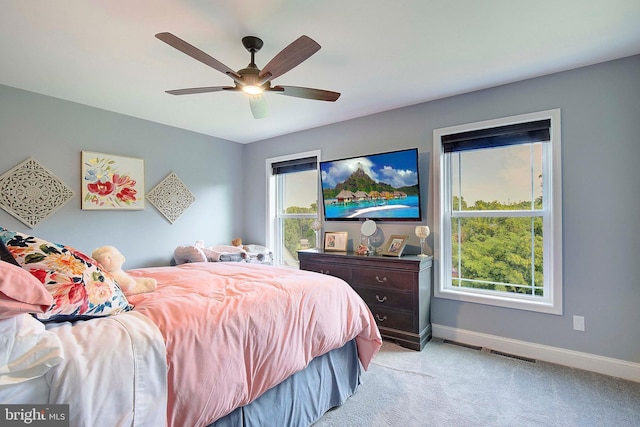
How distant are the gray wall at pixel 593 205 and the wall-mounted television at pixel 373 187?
82 centimetres

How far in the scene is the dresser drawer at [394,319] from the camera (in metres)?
2.95

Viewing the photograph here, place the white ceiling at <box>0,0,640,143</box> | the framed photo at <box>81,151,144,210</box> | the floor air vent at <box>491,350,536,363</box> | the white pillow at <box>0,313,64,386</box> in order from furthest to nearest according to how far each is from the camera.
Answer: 1. the framed photo at <box>81,151,144,210</box>
2. the floor air vent at <box>491,350,536,363</box>
3. the white ceiling at <box>0,0,640,143</box>
4. the white pillow at <box>0,313,64,386</box>

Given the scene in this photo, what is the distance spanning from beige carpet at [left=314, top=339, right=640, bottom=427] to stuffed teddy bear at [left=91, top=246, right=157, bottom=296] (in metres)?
1.31

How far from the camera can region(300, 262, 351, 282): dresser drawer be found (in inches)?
131

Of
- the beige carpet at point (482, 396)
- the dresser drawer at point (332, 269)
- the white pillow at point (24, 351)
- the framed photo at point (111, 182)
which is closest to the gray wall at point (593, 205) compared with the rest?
the beige carpet at point (482, 396)

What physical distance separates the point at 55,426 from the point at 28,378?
161 mm

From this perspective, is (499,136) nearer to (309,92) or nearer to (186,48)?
(309,92)

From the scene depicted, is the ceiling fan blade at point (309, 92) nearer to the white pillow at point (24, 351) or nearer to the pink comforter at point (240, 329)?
the pink comforter at point (240, 329)

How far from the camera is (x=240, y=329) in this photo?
1421 mm

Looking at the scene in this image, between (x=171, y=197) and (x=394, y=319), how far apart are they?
10.3ft

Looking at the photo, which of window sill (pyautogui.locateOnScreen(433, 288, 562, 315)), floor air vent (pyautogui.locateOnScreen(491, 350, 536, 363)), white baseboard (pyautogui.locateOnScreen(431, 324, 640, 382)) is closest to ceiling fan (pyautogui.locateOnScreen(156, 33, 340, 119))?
window sill (pyautogui.locateOnScreen(433, 288, 562, 315))

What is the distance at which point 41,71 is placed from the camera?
100 inches

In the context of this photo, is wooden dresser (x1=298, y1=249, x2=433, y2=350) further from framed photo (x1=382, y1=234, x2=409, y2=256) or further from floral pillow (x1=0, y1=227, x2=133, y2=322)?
floral pillow (x1=0, y1=227, x2=133, y2=322)

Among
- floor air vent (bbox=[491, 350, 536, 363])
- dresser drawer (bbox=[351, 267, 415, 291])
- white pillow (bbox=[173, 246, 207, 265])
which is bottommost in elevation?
floor air vent (bbox=[491, 350, 536, 363])
